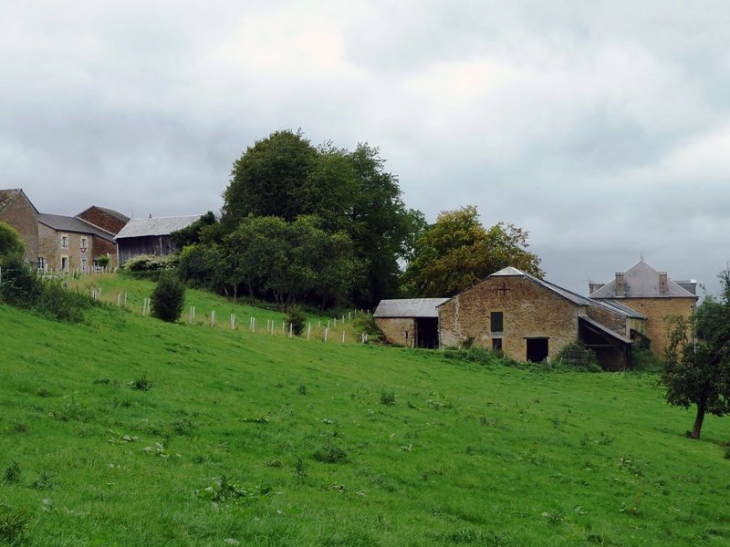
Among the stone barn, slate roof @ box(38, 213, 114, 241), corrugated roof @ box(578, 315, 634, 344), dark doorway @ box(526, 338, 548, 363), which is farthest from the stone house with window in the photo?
corrugated roof @ box(578, 315, 634, 344)

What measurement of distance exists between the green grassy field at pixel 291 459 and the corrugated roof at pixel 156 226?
57009 mm

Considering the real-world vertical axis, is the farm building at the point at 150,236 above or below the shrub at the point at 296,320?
above

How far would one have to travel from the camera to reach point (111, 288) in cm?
5753

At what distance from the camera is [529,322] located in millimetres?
60125

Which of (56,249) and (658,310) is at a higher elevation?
(56,249)

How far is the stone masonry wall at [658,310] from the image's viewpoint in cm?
7225

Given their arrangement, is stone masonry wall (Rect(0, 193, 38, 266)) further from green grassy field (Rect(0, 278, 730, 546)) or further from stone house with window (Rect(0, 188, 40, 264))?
green grassy field (Rect(0, 278, 730, 546))

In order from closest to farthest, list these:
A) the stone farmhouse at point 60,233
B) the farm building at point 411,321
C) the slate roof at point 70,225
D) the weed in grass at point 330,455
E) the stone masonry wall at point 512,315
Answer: the weed in grass at point 330,455 < the stone masonry wall at point 512,315 < the farm building at point 411,321 < the stone farmhouse at point 60,233 < the slate roof at point 70,225

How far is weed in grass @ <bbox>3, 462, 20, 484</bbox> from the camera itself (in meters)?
9.75

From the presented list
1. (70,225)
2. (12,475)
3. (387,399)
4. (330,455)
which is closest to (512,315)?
(387,399)

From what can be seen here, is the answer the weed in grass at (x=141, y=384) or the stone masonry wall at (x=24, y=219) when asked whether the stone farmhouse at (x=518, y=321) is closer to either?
the stone masonry wall at (x=24, y=219)

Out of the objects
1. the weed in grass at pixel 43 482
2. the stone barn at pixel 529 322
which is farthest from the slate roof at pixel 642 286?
the weed in grass at pixel 43 482

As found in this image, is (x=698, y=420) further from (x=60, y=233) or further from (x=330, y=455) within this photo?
(x=60, y=233)

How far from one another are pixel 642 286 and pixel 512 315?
75.9ft
